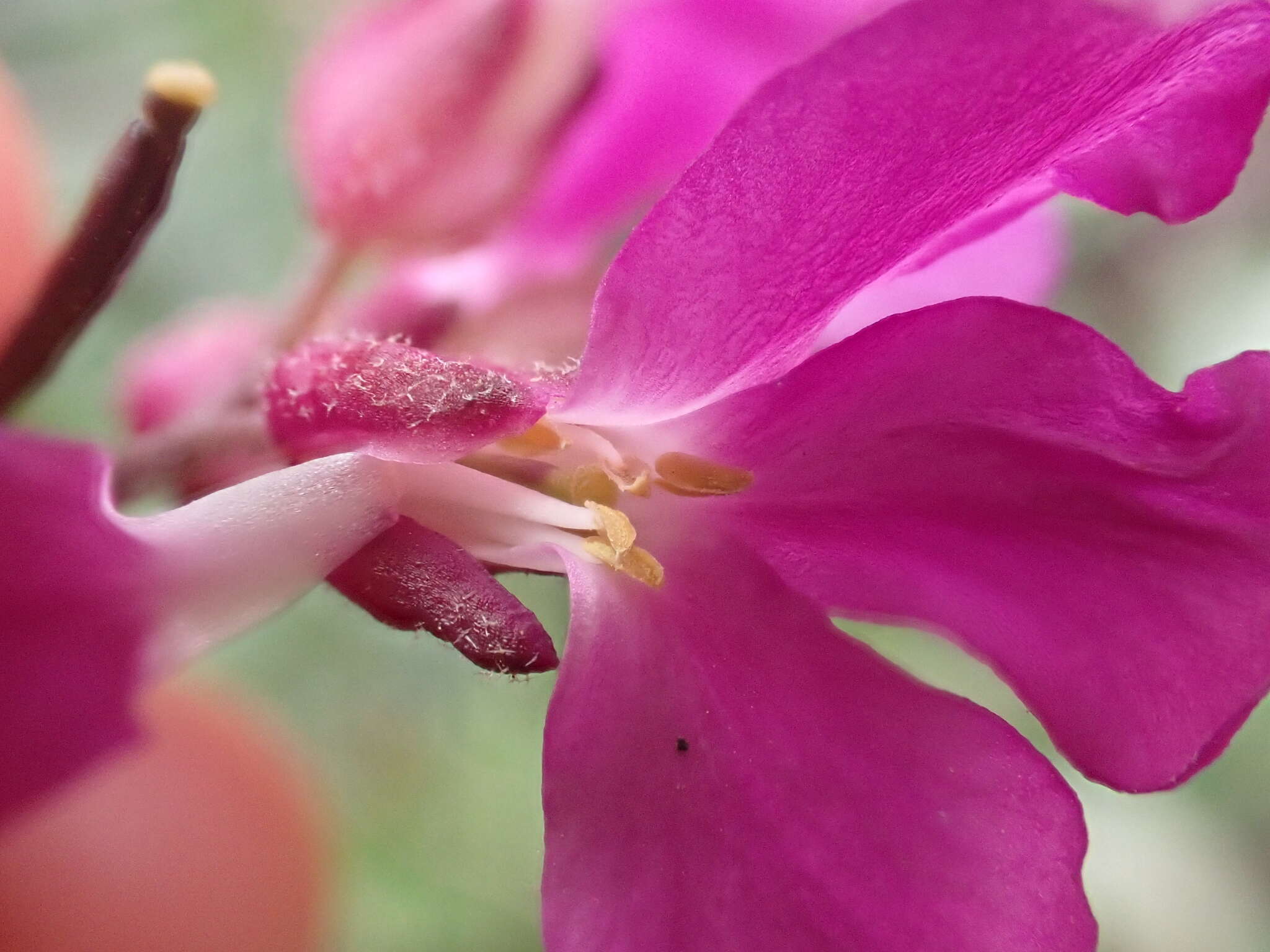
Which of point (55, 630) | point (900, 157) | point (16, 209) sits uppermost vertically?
point (900, 157)

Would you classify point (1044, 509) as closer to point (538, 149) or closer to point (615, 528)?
point (615, 528)

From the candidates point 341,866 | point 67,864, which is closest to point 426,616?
point 67,864

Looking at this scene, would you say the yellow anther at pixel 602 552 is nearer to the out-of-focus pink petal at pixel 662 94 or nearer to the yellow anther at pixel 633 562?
the yellow anther at pixel 633 562

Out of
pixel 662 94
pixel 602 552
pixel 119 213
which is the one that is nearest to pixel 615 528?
pixel 602 552

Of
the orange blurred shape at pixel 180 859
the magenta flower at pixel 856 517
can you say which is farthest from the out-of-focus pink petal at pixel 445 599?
the orange blurred shape at pixel 180 859

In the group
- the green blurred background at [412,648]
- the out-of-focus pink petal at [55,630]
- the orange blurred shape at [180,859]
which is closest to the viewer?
the out-of-focus pink petal at [55,630]

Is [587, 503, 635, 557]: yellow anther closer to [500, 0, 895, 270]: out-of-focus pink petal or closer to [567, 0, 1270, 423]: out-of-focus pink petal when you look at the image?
[567, 0, 1270, 423]: out-of-focus pink petal
